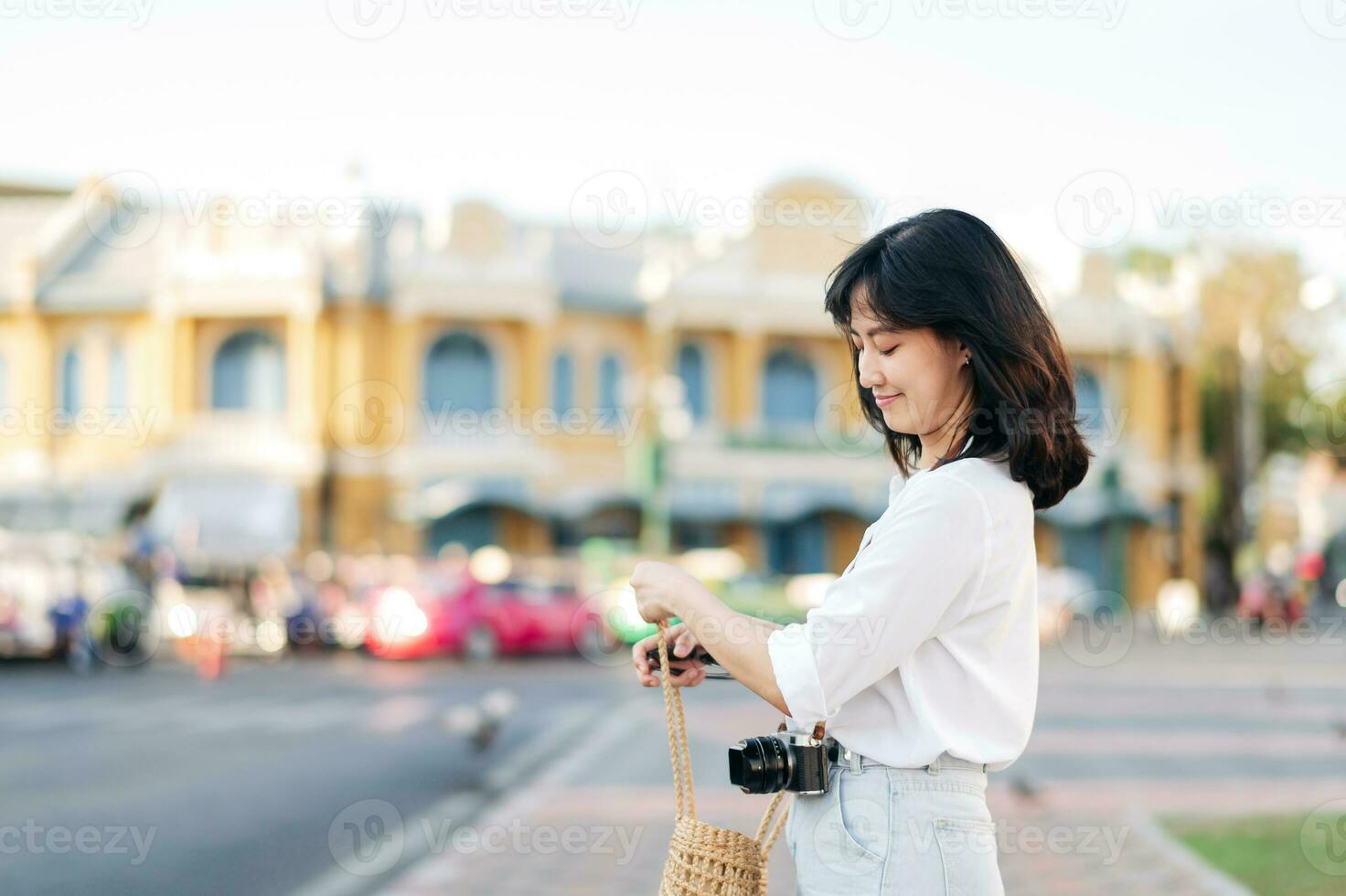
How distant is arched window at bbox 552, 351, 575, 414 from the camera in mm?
35000

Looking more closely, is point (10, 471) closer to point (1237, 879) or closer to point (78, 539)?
point (78, 539)

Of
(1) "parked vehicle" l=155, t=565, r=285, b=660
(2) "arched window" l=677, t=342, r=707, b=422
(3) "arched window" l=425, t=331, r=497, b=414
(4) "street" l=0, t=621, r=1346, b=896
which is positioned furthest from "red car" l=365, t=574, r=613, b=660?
(2) "arched window" l=677, t=342, r=707, b=422

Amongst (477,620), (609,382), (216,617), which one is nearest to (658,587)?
(216,617)

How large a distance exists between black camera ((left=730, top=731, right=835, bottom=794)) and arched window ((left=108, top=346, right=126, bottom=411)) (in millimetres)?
34244

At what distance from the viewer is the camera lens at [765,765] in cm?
230

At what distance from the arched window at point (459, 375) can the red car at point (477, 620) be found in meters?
10.2

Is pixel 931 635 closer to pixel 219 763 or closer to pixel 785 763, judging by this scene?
pixel 785 763

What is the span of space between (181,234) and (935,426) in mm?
33421

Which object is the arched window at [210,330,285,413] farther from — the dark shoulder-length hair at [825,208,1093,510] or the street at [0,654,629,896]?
the dark shoulder-length hair at [825,208,1093,510]

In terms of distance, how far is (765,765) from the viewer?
231 centimetres

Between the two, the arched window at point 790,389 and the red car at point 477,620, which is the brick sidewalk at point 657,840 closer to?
the red car at point 477,620

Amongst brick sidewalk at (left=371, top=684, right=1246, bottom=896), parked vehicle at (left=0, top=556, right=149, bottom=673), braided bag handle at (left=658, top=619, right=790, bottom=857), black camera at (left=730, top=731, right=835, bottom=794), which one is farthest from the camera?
parked vehicle at (left=0, top=556, right=149, bottom=673)

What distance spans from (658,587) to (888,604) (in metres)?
0.40

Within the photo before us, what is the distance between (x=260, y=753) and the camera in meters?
11.9
